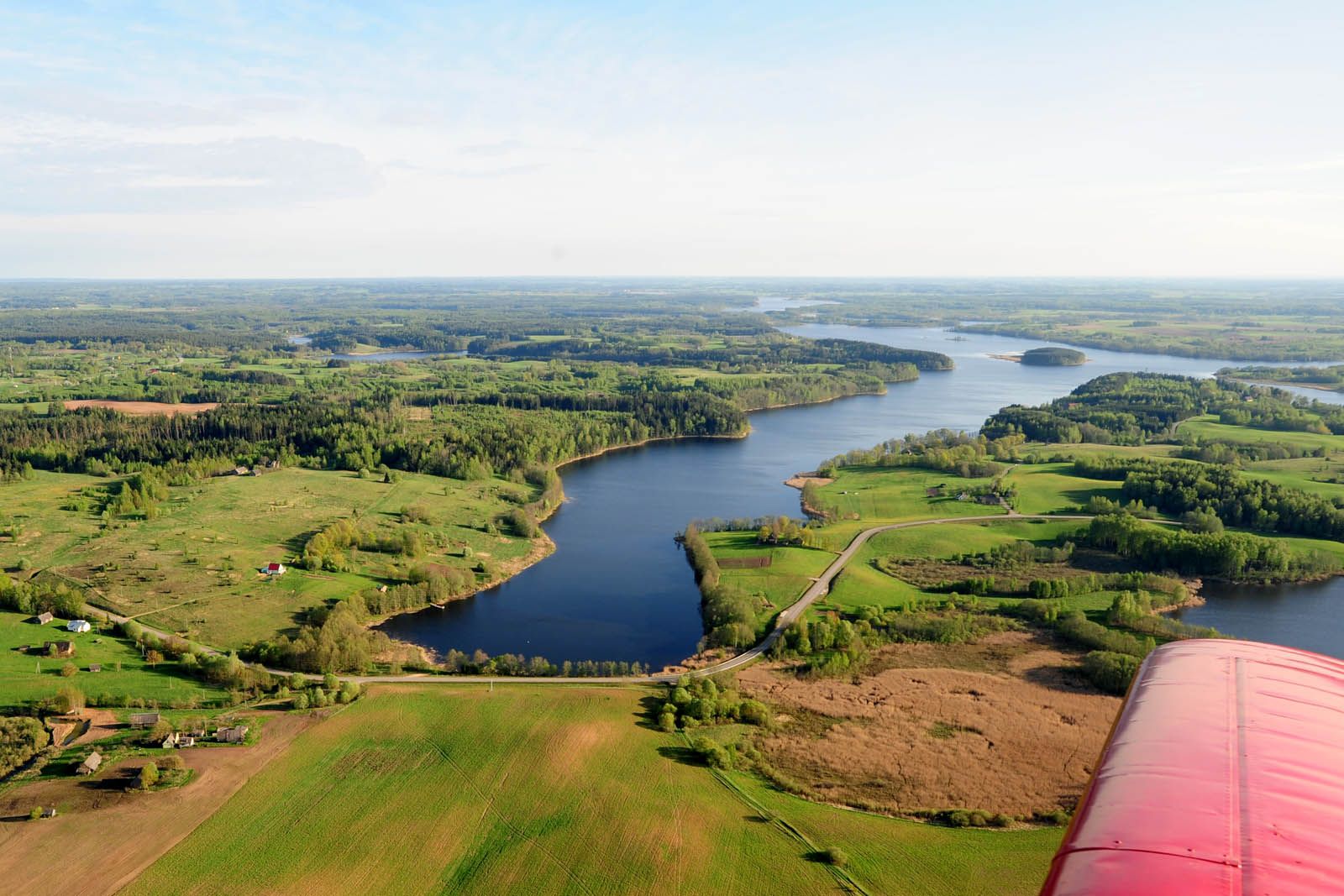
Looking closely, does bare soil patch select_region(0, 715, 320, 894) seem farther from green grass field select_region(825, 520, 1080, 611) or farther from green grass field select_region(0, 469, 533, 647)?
green grass field select_region(825, 520, 1080, 611)

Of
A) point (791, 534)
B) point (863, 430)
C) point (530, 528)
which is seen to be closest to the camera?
point (791, 534)

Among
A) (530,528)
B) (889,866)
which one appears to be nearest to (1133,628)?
(889,866)

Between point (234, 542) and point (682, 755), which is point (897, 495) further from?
point (234, 542)

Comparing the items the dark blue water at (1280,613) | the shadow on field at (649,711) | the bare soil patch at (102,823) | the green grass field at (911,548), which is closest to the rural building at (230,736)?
the bare soil patch at (102,823)

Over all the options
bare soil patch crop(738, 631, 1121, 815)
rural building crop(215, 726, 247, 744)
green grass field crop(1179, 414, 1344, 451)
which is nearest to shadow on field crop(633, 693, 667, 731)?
bare soil patch crop(738, 631, 1121, 815)

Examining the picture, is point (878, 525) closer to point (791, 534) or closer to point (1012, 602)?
point (791, 534)
